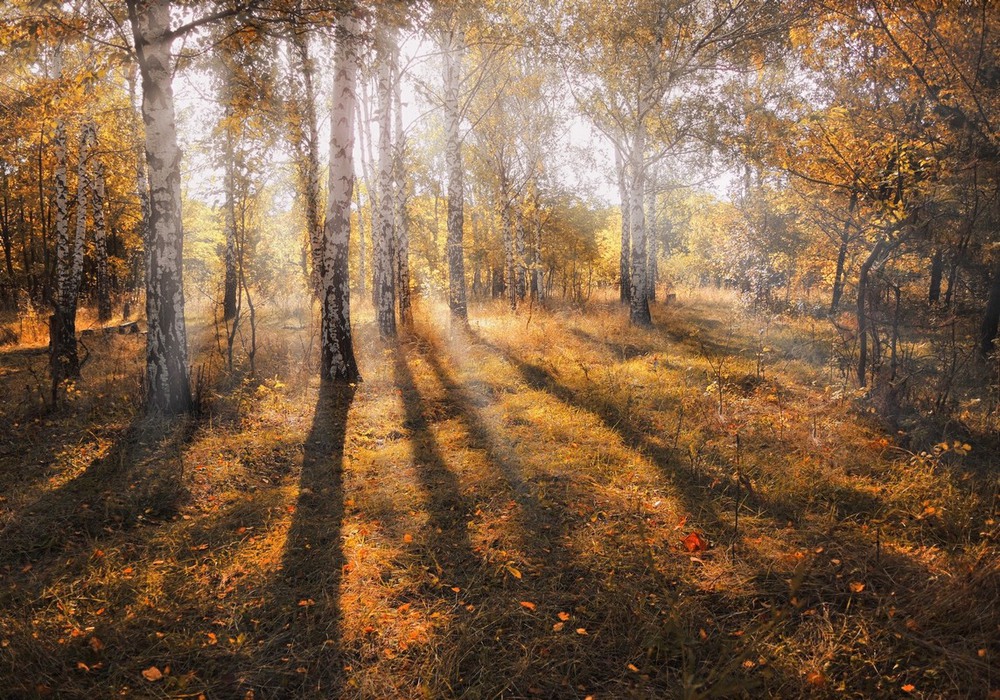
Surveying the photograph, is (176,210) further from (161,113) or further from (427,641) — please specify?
(427,641)

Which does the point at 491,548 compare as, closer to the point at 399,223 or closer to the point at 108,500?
the point at 108,500

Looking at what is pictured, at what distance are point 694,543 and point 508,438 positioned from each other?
2511mm

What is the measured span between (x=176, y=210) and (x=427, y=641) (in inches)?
215

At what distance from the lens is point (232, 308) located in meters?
14.4

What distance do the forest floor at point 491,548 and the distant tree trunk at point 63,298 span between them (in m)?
0.60

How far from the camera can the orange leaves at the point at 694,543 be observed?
3.48 m

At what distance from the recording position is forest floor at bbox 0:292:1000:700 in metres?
2.49

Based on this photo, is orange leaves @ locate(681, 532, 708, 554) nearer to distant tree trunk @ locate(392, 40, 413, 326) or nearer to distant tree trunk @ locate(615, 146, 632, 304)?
distant tree trunk @ locate(392, 40, 413, 326)

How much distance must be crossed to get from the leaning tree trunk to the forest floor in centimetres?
49

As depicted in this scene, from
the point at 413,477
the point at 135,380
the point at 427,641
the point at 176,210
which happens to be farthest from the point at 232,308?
Result: the point at 427,641

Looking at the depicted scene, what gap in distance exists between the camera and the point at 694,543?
3.49m

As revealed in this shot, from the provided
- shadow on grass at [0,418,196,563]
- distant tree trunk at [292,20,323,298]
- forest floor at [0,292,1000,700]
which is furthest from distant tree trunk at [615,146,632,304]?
shadow on grass at [0,418,196,563]

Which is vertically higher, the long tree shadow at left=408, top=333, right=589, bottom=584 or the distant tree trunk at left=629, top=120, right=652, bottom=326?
the distant tree trunk at left=629, top=120, right=652, bottom=326

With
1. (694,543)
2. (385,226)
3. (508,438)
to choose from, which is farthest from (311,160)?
(694,543)
